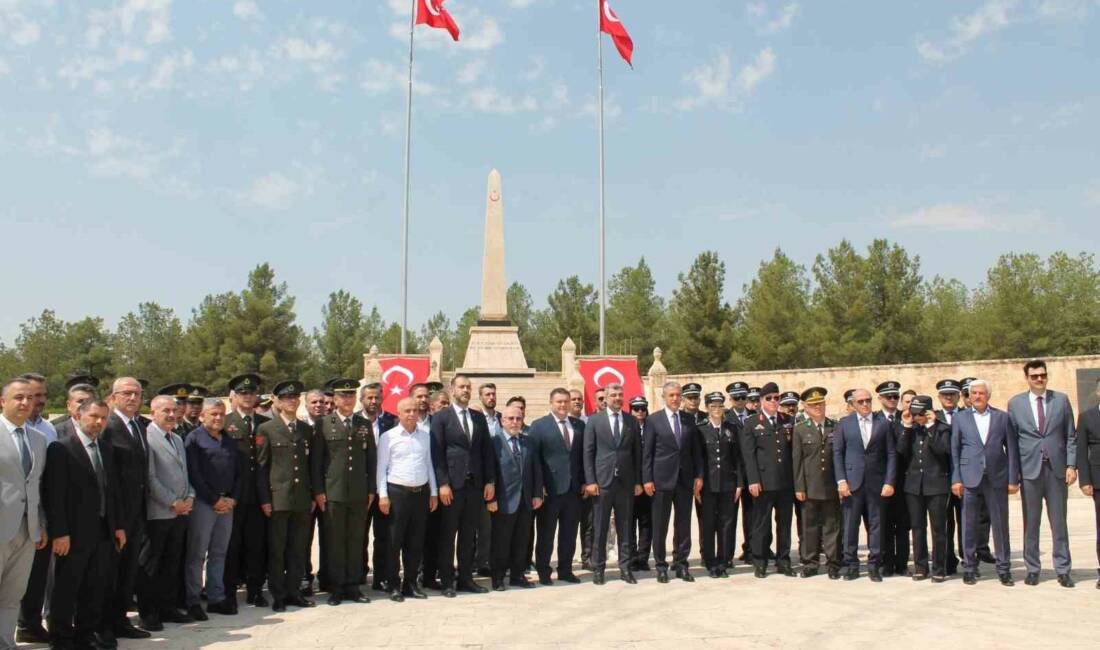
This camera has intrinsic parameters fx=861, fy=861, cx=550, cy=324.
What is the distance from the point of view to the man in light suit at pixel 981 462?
24.5ft

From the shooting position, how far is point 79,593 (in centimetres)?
537

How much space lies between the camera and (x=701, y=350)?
140ft

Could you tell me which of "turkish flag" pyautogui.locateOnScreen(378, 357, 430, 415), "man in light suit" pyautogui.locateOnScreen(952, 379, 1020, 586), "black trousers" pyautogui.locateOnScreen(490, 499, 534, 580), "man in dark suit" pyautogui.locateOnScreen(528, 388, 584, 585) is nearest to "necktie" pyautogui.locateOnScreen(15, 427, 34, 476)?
"black trousers" pyautogui.locateOnScreen(490, 499, 534, 580)

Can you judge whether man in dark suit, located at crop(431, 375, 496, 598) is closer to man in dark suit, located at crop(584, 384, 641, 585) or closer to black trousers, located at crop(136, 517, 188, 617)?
man in dark suit, located at crop(584, 384, 641, 585)

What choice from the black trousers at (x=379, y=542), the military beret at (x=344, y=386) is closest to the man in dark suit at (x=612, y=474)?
the black trousers at (x=379, y=542)

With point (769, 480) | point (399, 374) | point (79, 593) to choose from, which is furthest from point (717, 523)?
point (399, 374)

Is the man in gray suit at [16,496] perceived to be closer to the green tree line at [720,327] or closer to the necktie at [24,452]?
the necktie at [24,452]

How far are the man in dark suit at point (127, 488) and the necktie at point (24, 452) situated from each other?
1.64 ft

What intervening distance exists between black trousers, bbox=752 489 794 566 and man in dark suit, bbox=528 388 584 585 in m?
1.64

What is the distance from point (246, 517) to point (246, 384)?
3.48 feet

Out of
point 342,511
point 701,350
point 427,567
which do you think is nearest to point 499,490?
point 427,567

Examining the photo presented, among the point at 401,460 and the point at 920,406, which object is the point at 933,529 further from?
the point at 401,460

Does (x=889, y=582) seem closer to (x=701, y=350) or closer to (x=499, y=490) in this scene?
(x=499, y=490)

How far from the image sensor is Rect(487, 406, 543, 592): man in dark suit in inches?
294
